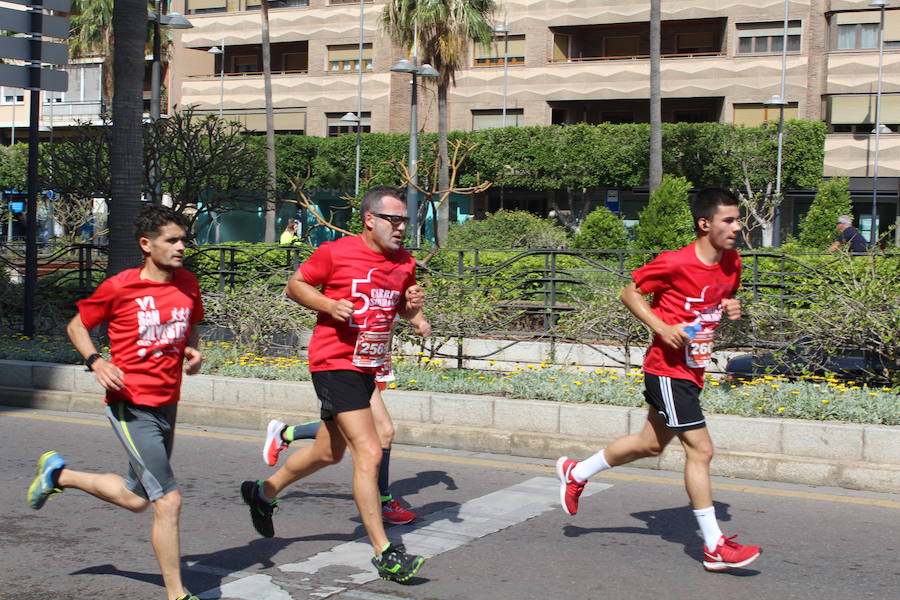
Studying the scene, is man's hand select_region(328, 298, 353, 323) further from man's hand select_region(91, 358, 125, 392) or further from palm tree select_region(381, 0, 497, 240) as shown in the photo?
palm tree select_region(381, 0, 497, 240)

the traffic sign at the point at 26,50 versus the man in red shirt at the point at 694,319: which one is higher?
the traffic sign at the point at 26,50

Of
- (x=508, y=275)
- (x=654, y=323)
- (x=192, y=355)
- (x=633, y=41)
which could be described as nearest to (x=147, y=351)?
(x=192, y=355)

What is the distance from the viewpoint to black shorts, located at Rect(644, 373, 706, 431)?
5539mm

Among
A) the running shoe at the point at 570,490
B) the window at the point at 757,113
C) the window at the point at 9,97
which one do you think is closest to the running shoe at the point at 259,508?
the running shoe at the point at 570,490

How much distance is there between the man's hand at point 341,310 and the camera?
205 inches

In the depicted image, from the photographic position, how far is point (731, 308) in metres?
5.57

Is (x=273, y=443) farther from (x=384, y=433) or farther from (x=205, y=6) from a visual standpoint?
(x=205, y=6)

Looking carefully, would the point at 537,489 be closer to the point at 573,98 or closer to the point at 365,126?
the point at 573,98

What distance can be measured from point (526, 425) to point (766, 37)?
39158mm

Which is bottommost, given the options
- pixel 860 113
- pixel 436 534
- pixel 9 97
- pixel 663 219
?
pixel 436 534

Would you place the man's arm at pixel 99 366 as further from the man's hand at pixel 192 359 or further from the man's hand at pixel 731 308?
the man's hand at pixel 731 308

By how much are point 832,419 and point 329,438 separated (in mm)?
3770

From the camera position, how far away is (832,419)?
304 inches

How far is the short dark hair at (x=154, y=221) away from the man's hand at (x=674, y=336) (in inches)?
88.9
